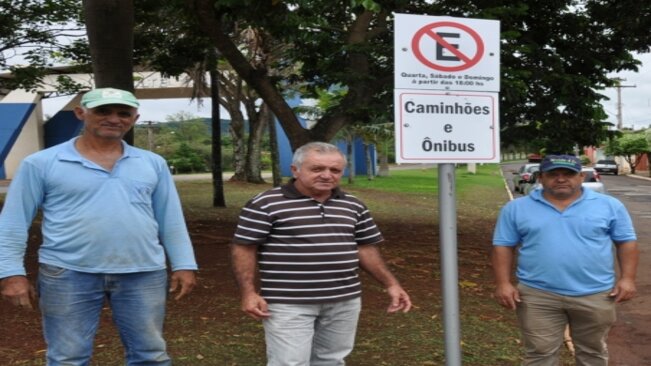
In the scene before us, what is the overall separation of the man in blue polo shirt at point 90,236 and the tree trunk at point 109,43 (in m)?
3.34

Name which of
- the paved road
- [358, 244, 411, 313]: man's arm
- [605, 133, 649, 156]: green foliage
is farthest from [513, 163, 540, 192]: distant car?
[605, 133, 649, 156]: green foliage

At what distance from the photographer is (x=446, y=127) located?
10.1 ft

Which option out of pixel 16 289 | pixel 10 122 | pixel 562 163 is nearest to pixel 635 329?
pixel 562 163

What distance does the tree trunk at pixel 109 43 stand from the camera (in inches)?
249

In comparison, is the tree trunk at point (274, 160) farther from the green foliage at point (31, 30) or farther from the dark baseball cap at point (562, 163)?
the dark baseball cap at point (562, 163)

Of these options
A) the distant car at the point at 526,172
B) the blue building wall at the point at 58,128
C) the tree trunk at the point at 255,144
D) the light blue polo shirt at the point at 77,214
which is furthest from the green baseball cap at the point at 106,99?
the blue building wall at the point at 58,128

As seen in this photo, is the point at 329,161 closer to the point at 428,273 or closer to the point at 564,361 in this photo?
the point at 564,361

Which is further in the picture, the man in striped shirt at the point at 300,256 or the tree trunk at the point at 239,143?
the tree trunk at the point at 239,143

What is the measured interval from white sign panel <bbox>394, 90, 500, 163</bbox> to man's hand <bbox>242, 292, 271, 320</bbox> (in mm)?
913

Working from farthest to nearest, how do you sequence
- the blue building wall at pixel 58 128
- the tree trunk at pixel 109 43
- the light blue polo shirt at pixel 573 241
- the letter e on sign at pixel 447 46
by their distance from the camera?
the blue building wall at pixel 58 128 < the tree trunk at pixel 109 43 < the light blue polo shirt at pixel 573 241 < the letter e on sign at pixel 447 46

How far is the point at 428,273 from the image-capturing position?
8.38m

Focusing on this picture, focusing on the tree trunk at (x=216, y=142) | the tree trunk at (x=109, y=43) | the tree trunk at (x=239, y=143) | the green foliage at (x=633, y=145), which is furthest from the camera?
the green foliage at (x=633, y=145)

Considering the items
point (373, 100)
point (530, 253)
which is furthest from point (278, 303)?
point (373, 100)

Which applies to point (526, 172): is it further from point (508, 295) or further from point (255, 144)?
point (508, 295)
